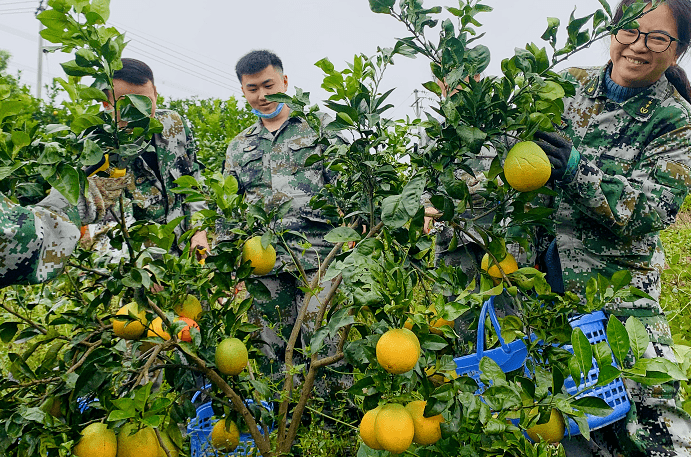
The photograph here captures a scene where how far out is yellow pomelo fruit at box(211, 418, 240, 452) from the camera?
1.43 m

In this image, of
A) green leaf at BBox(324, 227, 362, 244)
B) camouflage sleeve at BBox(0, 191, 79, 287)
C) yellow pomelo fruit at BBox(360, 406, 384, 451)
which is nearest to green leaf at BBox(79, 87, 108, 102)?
camouflage sleeve at BBox(0, 191, 79, 287)

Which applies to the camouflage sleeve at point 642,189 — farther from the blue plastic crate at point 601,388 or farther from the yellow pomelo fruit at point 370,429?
the yellow pomelo fruit at point 370,429

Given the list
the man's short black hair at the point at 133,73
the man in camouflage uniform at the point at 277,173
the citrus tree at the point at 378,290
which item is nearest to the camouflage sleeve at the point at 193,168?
the man in camouflage uniform at the point at 277,173

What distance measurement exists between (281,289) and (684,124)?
5.86ft

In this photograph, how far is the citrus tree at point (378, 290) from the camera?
0.90 m

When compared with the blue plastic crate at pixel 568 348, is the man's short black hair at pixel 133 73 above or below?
above

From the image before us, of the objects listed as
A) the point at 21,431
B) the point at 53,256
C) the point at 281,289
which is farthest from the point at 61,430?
the point at 281,289

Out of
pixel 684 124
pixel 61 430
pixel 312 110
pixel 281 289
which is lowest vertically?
pixel 281 289

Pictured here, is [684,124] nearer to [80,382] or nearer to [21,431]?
[80,382]

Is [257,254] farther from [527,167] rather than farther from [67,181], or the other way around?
[527,167]

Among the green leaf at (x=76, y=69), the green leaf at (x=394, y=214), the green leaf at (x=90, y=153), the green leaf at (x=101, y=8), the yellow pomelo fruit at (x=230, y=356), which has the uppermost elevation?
the green leaf at (x=101, y=8)

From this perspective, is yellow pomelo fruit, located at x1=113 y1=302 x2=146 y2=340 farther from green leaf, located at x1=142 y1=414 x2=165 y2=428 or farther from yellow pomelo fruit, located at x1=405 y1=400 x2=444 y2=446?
yellow pomelo fruit, located at x1=405 y1=400 x2=444 y2=446

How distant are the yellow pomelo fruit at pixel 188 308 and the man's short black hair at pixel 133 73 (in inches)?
60.5

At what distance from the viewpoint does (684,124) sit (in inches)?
60.1
